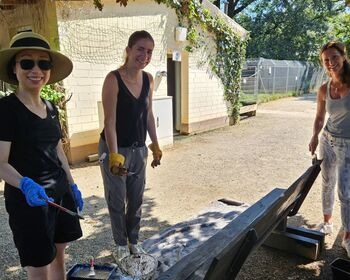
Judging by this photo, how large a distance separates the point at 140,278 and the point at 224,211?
1856mm

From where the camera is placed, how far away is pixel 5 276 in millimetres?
3094

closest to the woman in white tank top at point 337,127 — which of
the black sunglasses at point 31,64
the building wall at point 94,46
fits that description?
the black sunglasses at point 31,64

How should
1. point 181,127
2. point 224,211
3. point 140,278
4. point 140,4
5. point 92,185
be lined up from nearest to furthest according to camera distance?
point 140,278 → point 224,211 → point 92,185 → point 140,4 → point 181,127

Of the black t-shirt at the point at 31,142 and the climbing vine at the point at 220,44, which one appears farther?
the climbing vine at the point at 220,44

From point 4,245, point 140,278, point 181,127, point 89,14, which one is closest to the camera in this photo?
point 140,278

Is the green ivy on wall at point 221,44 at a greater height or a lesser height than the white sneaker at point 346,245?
greater

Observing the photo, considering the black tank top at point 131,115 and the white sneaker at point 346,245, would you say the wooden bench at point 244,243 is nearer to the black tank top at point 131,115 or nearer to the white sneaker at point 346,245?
the white sneaker at point 346,245

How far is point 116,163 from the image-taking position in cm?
275

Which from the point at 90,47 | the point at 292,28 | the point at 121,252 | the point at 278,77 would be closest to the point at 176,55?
the point at 90,47

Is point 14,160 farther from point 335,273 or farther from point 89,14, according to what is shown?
point 89,14

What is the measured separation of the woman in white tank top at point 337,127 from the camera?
3238 mm

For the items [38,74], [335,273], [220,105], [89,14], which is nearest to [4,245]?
Answer: [38,74]

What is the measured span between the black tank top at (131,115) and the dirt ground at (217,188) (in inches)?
51.1

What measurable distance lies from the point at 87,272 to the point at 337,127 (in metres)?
2.69
